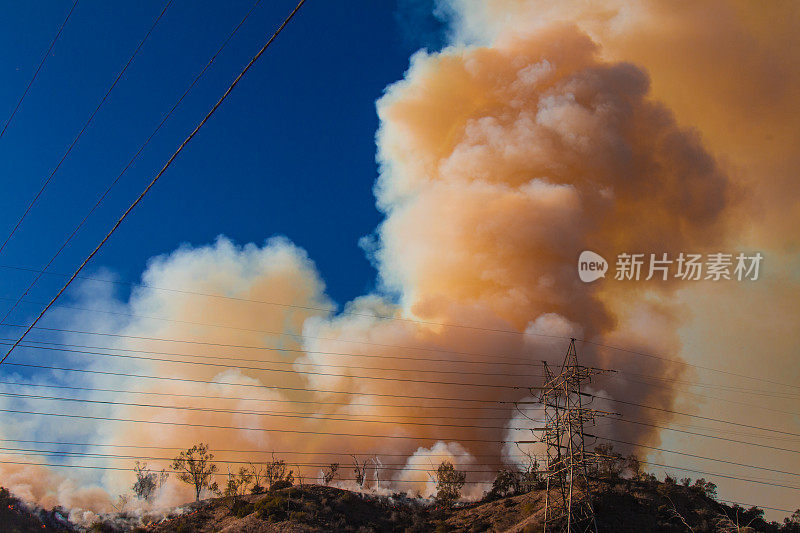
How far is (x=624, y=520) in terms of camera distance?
214ft

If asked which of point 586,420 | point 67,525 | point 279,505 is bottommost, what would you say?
point 67,525

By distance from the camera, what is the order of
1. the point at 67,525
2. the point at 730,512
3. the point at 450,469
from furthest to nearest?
the point at 450,469
the point at 67,525
the point at 730,512

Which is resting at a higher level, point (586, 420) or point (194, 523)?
point (586, 420)

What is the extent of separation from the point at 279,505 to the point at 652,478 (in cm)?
5430

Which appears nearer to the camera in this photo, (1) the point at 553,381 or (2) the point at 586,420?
(2) the point at 586,420

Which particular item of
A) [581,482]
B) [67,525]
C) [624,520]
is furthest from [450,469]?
[67,525]

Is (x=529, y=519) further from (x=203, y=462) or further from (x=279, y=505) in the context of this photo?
(x=203, y=462)

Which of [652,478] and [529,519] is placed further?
[652,478]

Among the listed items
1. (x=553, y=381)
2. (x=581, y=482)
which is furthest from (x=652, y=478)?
(x=553, y=381)

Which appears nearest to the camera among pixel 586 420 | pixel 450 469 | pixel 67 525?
pixel 586 420

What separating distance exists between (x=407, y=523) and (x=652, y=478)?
121ft

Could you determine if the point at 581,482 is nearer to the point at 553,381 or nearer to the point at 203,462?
the point at 553,381

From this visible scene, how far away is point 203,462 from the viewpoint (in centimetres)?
9444

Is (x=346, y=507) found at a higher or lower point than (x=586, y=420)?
lower
